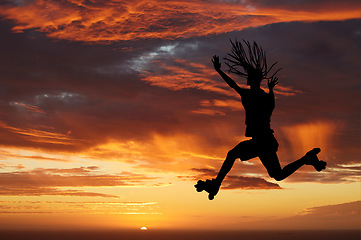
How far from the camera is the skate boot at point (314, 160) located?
1079 cm

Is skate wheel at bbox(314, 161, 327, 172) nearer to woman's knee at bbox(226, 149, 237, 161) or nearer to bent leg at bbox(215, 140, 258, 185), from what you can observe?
bent leg at bbox(215, 140, 258, 185)

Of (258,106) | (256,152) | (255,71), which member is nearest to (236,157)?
(256,152)

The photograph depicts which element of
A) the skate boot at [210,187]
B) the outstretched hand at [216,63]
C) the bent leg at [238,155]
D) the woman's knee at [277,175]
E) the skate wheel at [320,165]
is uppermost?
the outstretched hand at [216,63]

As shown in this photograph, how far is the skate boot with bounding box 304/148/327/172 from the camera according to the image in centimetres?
1079

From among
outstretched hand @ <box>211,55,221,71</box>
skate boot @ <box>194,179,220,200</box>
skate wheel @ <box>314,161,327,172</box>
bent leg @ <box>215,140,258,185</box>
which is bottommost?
skate boot @ <box>194,179,220,200</box>

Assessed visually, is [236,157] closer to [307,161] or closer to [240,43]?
[307,161]

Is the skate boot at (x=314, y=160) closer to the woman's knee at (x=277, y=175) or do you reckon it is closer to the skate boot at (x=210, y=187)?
the woman's knee at (x=277, y=175)

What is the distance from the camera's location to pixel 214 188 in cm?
1088

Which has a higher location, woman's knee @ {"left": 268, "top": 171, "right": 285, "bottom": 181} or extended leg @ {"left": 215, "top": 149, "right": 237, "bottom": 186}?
extended leg @ {"left": 215, "top": 149, "right": 237, "bottom": 186}

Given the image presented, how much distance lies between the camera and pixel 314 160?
426 inches

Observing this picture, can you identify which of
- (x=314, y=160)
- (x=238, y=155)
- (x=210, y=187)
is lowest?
(x=210, y=187)

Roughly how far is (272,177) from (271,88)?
199 centimetres

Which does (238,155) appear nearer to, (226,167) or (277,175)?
(226,167)

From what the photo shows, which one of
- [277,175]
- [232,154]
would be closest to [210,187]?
[232,154]
